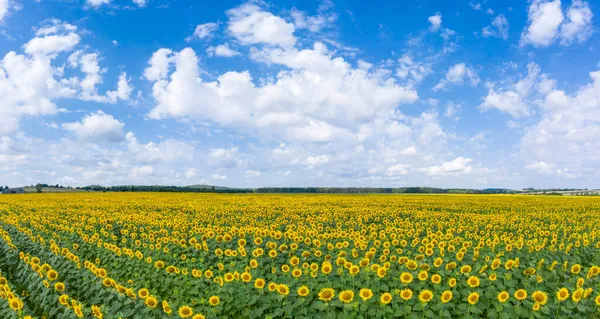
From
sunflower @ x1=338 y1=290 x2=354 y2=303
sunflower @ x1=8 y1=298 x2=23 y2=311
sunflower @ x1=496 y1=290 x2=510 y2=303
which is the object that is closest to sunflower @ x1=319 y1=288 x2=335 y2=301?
sunflower @ x1=338 y1=290 x2=354 y2=303

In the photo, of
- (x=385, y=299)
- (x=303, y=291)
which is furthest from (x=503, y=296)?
(x=303, y=291)

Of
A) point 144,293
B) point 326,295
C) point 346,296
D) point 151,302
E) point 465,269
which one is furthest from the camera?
point 465,269

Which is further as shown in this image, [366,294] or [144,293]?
[144,293]

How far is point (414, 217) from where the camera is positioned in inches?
816

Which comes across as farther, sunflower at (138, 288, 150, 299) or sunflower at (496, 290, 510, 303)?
sunflower at (138, 288, 150, 299)

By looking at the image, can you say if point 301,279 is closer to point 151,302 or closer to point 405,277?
point 405,277

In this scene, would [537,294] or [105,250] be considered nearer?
[537,294]

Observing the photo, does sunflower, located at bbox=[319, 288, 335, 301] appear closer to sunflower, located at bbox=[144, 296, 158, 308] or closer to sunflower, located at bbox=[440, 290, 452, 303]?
sunflower, located at bbox=[440, 290, 452, 303]

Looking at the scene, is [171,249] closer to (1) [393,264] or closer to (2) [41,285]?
(2) [41,285]

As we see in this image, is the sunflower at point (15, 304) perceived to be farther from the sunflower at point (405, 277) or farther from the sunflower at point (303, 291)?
the sunflower at point (405, 277)

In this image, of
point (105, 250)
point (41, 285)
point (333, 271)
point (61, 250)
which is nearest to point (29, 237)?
point (61, 250)

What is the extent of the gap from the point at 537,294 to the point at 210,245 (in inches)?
305

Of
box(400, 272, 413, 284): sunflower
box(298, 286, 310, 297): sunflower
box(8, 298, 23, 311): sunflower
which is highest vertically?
box(400, 272, 413, 284): sunflower

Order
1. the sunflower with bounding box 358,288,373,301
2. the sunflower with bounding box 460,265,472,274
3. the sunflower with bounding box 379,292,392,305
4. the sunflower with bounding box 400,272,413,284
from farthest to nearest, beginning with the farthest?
1. the sunflower with bounding box 460,265,472,274
2. the sunflower with bounding box 400,272,413,284
3. the sunflower with bounding box 358,288,373,301
4. the sunflower with bounding box 379,292,392,305
